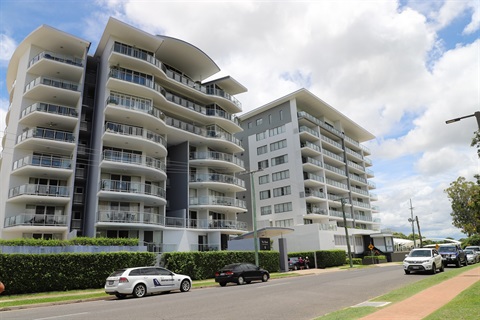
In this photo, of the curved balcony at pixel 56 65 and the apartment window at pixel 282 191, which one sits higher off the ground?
the curved balcony at pixel 56 65

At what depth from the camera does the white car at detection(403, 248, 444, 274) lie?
23733 millimetres

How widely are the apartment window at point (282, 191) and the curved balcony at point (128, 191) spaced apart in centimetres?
2695

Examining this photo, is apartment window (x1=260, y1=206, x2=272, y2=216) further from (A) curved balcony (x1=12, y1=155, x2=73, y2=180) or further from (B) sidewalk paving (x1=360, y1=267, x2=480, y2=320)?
(B) sidewalk paving (x1=360, y1=267, x2=480, y2=320)

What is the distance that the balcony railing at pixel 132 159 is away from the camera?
35.0 m

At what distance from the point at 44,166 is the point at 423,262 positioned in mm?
32130

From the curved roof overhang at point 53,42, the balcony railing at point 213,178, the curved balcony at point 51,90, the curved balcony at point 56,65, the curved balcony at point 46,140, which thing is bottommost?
the balcony railing at point 213,178

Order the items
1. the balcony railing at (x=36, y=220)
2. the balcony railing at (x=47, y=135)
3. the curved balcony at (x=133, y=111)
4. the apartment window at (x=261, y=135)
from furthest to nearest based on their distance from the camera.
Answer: the apartment window at (x=261, y=135), the curved balcony at (x=133, y=111), the balcony railing at (x=47, y=135), the balcony railing at (x=36, y=220)

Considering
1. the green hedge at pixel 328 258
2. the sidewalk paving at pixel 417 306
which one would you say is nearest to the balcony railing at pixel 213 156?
the green hedge at pixel 328 258

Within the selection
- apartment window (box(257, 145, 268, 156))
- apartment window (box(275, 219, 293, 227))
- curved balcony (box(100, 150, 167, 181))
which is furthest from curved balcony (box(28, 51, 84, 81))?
apartment window (box(275, 219, 293, 227))

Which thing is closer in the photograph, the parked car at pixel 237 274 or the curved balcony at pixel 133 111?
the parked car at pixel 237 274

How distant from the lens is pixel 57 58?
119ft

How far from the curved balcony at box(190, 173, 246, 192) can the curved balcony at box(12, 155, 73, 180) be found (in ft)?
47.5

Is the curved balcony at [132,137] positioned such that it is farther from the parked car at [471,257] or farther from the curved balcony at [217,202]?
the parked car at [471,257]

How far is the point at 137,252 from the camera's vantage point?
26.1 meters
